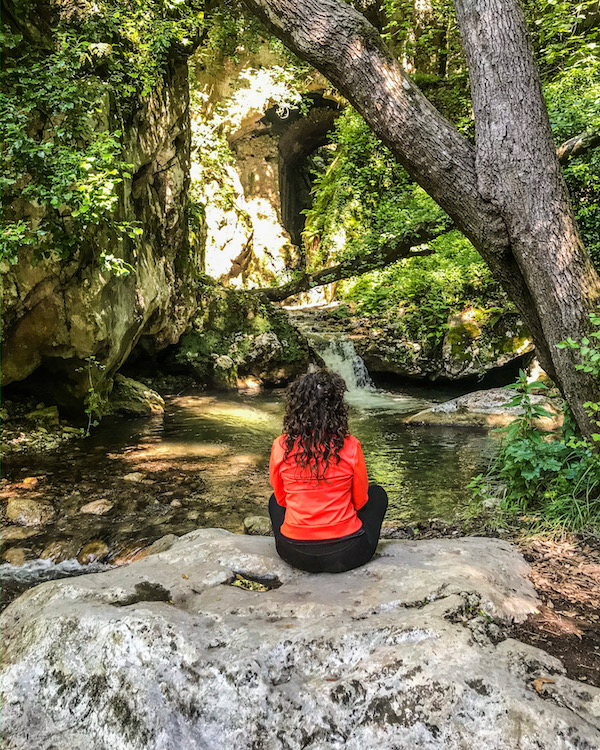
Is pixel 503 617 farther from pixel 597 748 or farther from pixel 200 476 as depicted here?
pixel 200 476

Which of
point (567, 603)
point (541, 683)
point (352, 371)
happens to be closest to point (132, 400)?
Answer: point (352, 371)

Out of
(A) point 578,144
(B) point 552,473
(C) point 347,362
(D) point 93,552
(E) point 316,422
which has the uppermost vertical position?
(A) point 578,144

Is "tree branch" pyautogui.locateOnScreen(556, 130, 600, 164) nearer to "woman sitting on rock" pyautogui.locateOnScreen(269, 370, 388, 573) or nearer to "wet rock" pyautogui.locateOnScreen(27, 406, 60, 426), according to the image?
"woman sitting on rock" pyautogui.locateOnScreen(269, 370, 388, 573)

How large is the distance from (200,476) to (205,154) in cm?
1153

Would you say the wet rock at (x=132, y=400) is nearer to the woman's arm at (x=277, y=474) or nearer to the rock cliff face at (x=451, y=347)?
the rock cliff face at (x=451, y=347)

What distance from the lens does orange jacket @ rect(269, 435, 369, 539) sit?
2885mm

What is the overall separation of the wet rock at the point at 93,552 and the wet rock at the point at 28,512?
0.66 metres

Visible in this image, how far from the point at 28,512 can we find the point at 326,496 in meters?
3.43

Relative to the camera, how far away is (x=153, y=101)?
8.29 meters

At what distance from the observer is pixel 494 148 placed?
354 cm

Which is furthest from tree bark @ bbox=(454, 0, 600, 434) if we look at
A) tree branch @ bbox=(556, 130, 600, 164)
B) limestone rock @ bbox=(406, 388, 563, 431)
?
limestone rock @ bbox=(406, 388, 563, 431)

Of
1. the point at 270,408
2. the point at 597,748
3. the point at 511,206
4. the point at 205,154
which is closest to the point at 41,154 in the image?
the point at 511,206

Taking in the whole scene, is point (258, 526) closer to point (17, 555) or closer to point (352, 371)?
point (17, 555)

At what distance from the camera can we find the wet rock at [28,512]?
15.8 feet
